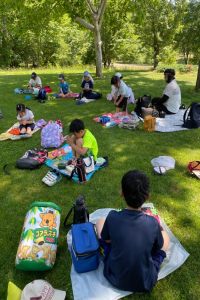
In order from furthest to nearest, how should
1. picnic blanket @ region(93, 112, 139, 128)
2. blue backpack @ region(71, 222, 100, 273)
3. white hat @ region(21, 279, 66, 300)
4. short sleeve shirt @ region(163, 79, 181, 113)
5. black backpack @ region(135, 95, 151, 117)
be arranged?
black backpack @ region(135, 95, 151, 117), short sleeve shirt @ region(163, 79, 181, 113), picnic blanket @ region(93, 112, 139, 128), blue backpack @ region(71, 222, 100, 273), white hat @ region(21, 279, 66, 300)

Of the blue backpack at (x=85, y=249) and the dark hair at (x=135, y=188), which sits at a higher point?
the dark hair at (x=135, y=188)

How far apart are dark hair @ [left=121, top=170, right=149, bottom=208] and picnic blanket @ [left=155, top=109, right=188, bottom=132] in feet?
18.1

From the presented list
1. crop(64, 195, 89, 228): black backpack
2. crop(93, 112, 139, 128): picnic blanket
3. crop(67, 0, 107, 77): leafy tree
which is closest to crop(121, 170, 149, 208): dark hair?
crop(64, 195, 89, 228): black backpack

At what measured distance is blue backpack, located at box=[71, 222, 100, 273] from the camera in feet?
11.5

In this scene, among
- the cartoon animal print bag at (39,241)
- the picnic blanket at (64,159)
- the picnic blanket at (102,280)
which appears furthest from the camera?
the picnic blanket at (64,159)

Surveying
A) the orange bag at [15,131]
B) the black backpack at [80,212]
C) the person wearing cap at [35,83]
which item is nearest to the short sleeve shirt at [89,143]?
the black backpack at [80,212]

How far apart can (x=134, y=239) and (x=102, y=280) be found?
89cm

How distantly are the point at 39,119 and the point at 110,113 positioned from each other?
2.42 m

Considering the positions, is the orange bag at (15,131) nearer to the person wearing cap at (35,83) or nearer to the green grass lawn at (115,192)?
the green grass lawn at (115,192)

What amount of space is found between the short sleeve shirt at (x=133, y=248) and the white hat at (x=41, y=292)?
2.20ft

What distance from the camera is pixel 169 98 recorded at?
30.7 ft

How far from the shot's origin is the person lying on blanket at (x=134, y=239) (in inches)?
120

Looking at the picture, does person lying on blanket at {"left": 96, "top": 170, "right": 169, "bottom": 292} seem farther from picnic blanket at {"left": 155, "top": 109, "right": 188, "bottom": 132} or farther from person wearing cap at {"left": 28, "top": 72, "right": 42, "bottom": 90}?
person wearing cap at {"left": 28, "top": 72, "right": 42, "bottom": 90}

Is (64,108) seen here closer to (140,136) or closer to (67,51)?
(140,136)
